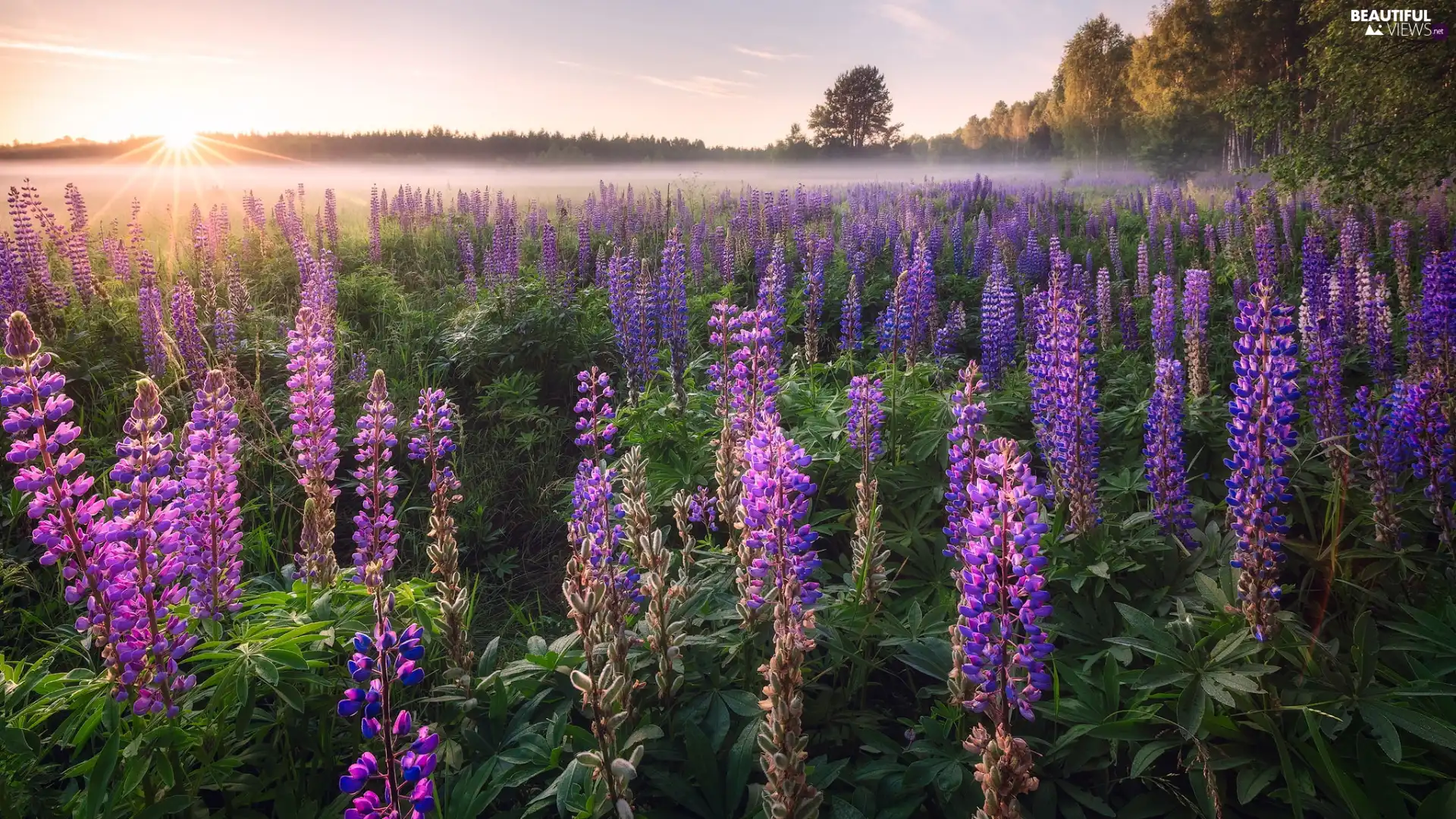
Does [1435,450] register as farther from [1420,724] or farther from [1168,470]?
[1420,724]

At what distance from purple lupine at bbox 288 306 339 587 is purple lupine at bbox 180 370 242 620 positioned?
0.90ft

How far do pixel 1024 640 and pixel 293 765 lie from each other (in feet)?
6.89

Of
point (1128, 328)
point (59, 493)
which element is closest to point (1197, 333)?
point (1128, 328)

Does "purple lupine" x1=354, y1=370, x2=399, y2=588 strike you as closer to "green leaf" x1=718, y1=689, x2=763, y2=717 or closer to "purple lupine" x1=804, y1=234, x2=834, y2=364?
"green leaf" x1=718, y1=689, x2=763, y2=717

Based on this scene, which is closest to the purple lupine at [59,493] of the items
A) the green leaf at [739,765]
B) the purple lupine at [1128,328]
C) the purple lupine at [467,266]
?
the green leaf at [739,765]

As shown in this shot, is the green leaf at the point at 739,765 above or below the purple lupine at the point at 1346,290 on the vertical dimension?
below

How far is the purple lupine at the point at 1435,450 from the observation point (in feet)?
9.22

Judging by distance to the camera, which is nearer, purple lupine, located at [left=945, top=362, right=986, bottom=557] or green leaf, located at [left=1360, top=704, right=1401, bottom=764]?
green leaf, located at [left=1360, top=704, right=1401, bottom=764]

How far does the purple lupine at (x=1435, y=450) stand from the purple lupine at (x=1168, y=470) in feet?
2.55

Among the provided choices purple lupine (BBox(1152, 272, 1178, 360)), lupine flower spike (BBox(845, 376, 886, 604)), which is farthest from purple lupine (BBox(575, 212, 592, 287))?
lupine flower spike (BBox(845, 376, 886, 604))

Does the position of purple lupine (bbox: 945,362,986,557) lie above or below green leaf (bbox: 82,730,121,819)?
above

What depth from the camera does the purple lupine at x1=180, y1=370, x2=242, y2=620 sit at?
2.29 metres

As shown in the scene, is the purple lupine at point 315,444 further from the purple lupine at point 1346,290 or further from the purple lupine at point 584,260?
the purple lupine at point 584,260

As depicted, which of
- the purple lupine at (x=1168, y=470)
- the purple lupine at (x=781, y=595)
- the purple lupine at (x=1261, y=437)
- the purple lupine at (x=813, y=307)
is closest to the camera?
the purple lupine at (x=781, y=595)
